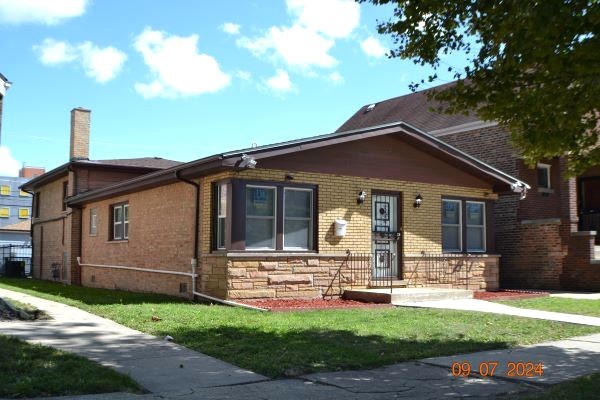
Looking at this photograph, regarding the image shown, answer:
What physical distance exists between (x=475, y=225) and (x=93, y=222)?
42.7 ft

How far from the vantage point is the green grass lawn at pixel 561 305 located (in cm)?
1304

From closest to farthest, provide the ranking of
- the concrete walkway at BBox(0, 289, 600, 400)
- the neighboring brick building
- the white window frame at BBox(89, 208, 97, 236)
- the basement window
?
the concrete walkway at BBox(0, 289, 600, 400) → the neighboring brick building → the basement window → the white window frame at BBox(89, 208, 97, 236)

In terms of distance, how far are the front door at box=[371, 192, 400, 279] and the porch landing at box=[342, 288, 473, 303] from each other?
0.83 m

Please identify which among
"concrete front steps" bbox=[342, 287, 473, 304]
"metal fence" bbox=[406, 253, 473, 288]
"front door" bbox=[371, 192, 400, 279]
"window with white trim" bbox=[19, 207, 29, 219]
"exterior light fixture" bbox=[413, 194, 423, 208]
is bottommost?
"concrete front steps" bbox=[342, 287, 473, 304]

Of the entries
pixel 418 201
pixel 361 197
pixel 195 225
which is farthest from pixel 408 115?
pixel 195 225

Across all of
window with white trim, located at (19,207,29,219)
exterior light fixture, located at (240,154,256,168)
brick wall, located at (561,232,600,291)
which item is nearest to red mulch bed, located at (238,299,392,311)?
exterior light fixture, located at (240,154,256,168)

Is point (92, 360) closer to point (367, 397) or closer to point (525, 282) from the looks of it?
point (367, 397)

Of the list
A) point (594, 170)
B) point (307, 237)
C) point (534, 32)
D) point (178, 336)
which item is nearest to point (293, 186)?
point (307, 237)

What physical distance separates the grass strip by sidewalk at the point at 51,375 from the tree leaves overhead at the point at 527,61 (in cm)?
565

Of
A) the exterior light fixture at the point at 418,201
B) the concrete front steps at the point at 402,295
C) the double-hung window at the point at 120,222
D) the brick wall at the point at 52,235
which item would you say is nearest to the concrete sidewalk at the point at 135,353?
the concrete front steps at the point at 402,295

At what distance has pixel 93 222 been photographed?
73.3ft

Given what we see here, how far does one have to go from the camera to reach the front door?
15.7 m

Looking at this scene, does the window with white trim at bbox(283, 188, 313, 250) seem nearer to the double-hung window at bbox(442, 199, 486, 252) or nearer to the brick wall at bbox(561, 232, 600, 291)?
the double-hung window at bbox(442, 199, 486, 252)

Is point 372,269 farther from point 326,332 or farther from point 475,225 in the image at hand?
point 326,332
